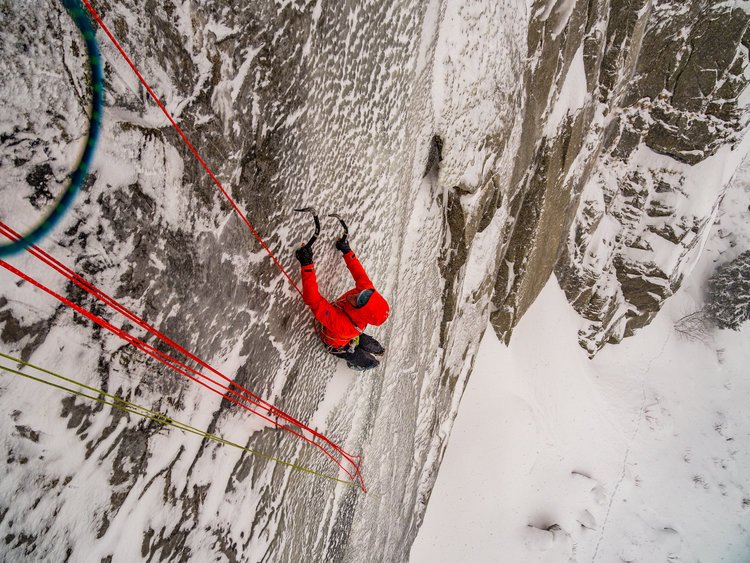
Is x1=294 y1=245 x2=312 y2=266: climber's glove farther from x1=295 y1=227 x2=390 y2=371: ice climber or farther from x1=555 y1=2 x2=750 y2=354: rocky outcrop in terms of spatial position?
x1=555 y1=2 x2=750 y2=354: rocky outcrop

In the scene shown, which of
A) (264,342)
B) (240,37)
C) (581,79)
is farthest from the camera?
(581,79)

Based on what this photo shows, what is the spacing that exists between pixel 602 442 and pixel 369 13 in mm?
8752

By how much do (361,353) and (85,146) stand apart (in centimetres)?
200

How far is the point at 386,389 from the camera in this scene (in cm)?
369

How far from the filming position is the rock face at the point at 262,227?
1276 mm

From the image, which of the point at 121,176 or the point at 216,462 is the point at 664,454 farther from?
the point at 121,176

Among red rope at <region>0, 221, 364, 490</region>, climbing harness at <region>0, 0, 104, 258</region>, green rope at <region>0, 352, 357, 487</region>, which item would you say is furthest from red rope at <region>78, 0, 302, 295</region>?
green rope at <region>0, 352, 357, 487</region>

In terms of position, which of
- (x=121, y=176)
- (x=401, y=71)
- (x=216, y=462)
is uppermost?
(x=401, y=71)

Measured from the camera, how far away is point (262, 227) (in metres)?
1.93

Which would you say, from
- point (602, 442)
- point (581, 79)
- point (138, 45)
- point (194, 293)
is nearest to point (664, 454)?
point (602, 442)

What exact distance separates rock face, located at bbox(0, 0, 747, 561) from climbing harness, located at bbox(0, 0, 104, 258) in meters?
0.03

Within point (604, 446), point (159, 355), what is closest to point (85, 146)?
point (159, 355)

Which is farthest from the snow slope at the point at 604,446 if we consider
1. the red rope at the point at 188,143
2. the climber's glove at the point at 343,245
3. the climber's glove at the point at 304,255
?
the red rope at the point at 188,143

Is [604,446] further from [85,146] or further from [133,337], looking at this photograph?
[85,146]
